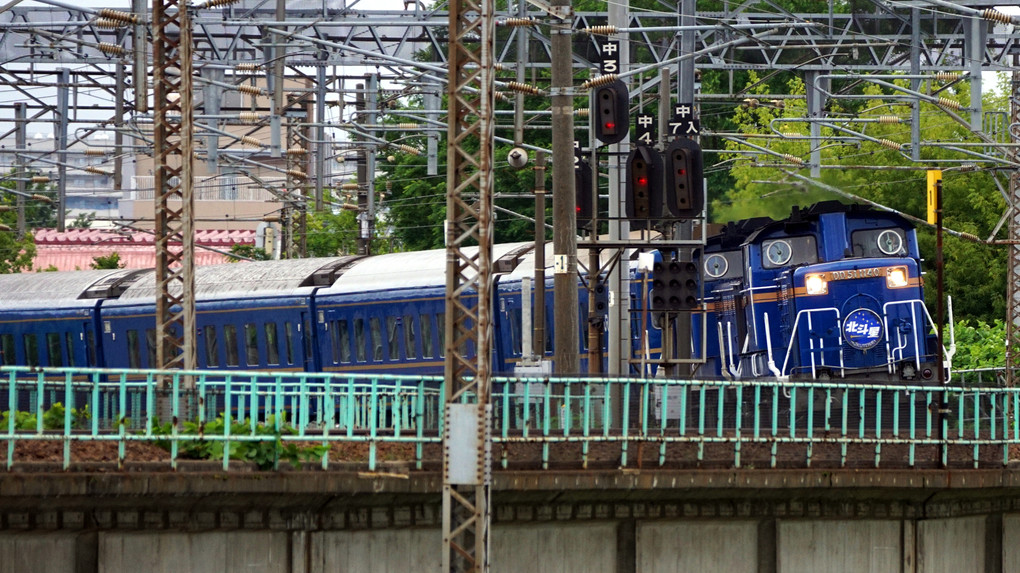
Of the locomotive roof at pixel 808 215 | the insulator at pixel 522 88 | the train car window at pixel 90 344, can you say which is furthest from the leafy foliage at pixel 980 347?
the insulator at pixel 522 88

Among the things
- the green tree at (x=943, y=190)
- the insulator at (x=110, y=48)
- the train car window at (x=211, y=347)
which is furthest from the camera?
the green tree at (x=943, y=190)

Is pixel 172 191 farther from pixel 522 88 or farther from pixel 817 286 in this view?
pixel 817 286

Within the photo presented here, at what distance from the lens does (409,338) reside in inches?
1251

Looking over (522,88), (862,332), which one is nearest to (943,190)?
(862,332)

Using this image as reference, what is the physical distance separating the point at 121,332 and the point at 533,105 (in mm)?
27946

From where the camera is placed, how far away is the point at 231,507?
14.4m

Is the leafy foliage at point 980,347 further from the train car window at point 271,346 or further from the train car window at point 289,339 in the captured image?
the train car window at point 271,346

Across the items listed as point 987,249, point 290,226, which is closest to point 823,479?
point 290,226

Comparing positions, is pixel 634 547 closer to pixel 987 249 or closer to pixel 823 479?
pixel 823 479

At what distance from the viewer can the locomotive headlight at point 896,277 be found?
95.2 ft

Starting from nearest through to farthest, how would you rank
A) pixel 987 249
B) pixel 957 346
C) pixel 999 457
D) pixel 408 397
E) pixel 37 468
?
pixel 37 468 < pixel 408 397 < pixel 999 457 < pixel 957 346 < pixel 987 249

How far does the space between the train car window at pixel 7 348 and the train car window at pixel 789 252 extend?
17.6m

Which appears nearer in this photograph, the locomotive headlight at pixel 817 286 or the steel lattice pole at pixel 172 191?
the steel lattice pole at pixel 172 191

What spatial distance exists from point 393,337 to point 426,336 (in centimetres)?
94
